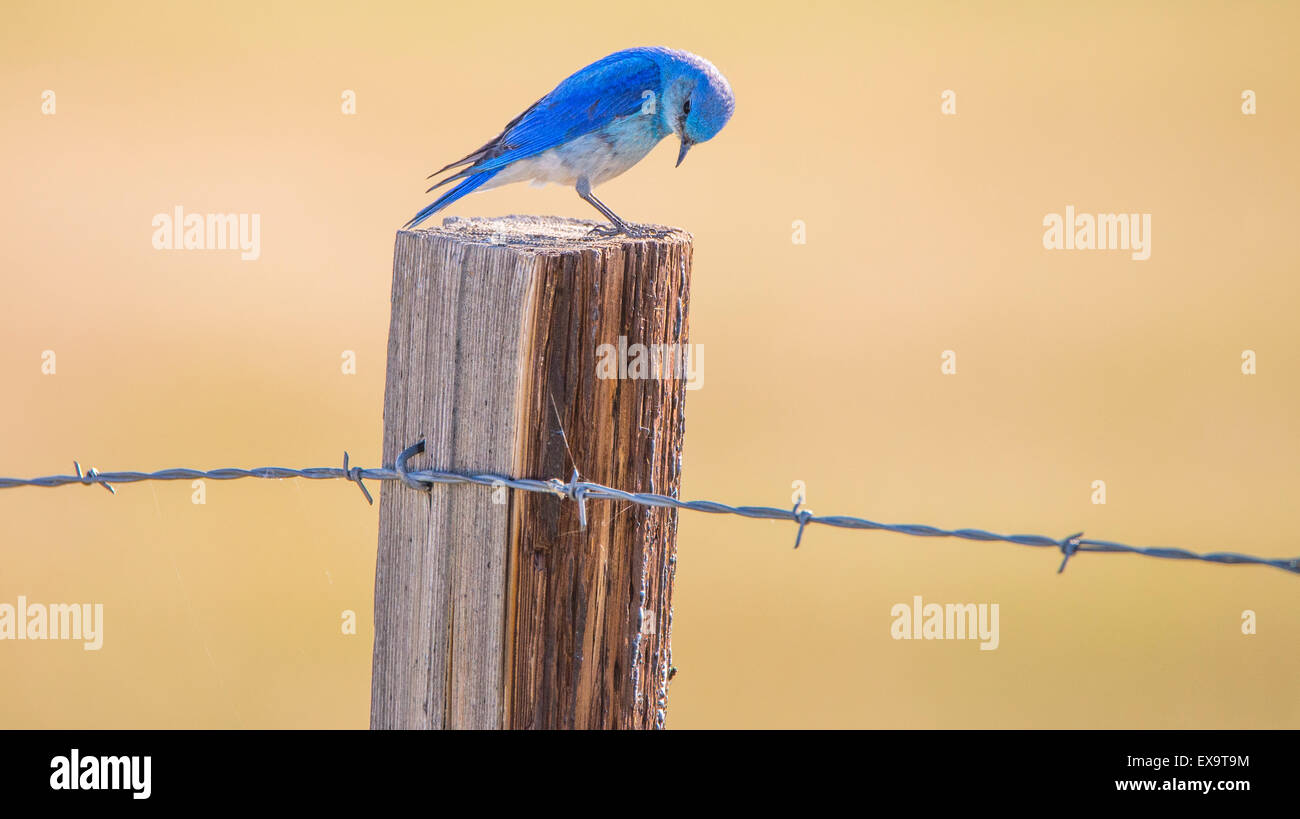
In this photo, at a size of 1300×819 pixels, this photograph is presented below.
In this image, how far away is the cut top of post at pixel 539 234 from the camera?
2.77m

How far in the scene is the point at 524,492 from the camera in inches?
103

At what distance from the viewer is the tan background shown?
30.7 ft

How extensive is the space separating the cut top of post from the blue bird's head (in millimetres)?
1800

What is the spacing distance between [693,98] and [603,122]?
0.42 metres

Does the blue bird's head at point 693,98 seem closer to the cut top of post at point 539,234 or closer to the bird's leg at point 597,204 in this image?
the bird's leg at point 597,204

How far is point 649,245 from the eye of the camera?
2793 millimetres

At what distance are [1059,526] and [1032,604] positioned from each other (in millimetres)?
672

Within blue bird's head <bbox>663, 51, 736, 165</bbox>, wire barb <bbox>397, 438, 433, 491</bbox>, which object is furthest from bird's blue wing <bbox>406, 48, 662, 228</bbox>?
wire barb <bbox>397, 438, 433, 491</bbox>

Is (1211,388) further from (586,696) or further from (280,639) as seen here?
(586,696)

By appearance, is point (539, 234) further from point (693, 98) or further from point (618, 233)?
point (693, 98)

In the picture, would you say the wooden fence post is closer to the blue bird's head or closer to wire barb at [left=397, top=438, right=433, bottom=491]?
wire barb at [left=397, top=438, right=433, bottom=491]

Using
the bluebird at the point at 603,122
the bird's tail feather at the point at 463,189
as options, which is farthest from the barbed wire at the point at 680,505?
the bluebird at the point at 603,122

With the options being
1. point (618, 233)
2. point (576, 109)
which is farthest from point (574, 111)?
point (618, 233)

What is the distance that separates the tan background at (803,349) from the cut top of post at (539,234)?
19.5 feet
